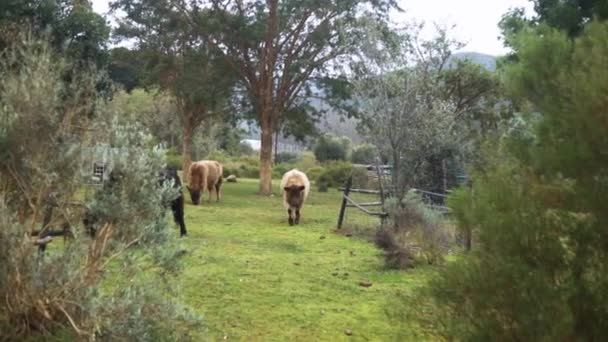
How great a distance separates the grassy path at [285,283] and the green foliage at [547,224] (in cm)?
48

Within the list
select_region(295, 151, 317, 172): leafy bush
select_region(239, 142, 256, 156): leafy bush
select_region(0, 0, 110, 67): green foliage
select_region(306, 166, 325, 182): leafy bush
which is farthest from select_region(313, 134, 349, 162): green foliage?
select_region(0, 0, 110, 67): green foliage

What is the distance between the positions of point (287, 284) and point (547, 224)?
5070mm

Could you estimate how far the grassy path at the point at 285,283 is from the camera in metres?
Result: 5.71

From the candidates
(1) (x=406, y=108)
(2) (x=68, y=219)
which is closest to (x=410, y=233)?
(1) (x=406, y=108)

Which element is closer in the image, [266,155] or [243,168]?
[266,155]

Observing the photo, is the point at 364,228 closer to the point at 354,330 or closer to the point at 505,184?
the point at 354,330

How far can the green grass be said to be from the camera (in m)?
5.64

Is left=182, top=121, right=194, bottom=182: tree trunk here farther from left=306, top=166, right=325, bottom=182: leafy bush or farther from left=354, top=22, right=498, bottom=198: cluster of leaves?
left=354, top=22, right=498, bottom=198: cluster of leaves

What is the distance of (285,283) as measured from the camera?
7656 mm

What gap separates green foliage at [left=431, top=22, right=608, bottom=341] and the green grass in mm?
395

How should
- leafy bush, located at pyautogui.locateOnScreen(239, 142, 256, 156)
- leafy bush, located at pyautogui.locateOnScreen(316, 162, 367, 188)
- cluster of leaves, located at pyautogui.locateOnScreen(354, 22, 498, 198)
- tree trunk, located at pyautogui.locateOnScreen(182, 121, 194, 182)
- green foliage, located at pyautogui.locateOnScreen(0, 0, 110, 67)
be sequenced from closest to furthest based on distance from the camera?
1. green foliage, located at pyautogui.locateOnScreen(0, 0, 110, 67)
2. cluster of leaves, located at pyautogui.locateOnScreen(354, 22, 498, 198)
3. tree trunk, located at pyautogui.locateOnScreen(182, 121, 194, 182)
4. leafy bush, located at pyautogui.locateOnScreen(316, 162, 367, 188)
5. leafy bush, located at pyautogui.locateOnScreen(239, 142, 256, 156)

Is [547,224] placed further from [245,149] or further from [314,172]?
[245,149]

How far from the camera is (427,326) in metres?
3.14

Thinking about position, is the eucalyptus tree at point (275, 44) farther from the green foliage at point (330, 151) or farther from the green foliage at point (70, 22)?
the green foliage at point (330, 151)
